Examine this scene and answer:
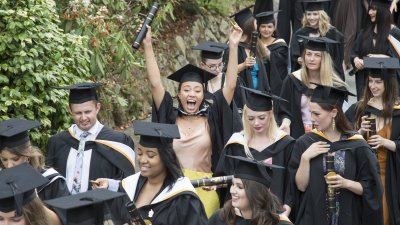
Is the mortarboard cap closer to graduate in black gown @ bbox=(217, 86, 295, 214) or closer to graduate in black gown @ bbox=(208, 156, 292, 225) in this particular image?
graduate in black gown @ bbox=(217, 86, 295, 214)

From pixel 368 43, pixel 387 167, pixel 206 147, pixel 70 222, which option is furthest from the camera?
pixel 368 43

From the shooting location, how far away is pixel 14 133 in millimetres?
7688

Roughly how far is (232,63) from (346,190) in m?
1.59

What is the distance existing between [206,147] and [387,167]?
177 cm

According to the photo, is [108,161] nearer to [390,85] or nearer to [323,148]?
[323,148]

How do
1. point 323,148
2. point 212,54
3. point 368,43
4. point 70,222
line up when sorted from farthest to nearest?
point 368,43, point 212,54, point 323,148, point 70,222

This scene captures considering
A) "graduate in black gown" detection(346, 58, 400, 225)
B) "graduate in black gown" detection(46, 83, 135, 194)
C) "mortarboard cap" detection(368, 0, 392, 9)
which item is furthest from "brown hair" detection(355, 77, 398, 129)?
"mortarboard cap" detection(368, 0, 392, 9)

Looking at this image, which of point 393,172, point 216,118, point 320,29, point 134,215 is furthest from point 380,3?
point 134,215

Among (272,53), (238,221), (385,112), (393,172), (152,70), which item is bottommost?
(393,172)

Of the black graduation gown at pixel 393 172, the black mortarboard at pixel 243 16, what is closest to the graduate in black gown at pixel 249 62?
the black mortarboard at pixel 243 16

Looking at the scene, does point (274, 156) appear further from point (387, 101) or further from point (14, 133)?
point (14, 133)

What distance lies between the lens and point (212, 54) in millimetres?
10391

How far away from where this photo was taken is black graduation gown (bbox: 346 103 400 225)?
30.9ft

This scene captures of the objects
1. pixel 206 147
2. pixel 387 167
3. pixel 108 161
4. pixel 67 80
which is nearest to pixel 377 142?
pixel 387 167
